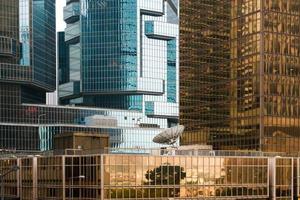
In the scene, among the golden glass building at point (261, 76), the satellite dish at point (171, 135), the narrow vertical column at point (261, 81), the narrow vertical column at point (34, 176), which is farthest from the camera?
the golden glass building at point (261, 76)

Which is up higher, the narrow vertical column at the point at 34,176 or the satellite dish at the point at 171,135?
the satellite dish at the point at 171,135

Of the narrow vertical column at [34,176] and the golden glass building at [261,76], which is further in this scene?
the golden glass building at [261,76]

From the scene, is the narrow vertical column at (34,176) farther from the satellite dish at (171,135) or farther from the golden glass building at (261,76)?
the golden glass building at (261,76)

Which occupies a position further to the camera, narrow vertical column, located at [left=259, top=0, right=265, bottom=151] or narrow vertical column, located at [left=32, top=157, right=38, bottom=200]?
narrow vertical column, located at [left=259, top=0, right=265, bottom=151]

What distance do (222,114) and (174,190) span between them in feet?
275

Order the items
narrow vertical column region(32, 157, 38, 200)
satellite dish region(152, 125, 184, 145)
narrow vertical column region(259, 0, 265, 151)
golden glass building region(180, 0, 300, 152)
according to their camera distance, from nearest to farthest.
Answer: narrow vertical column region(32, 157, 38, 200) < satellite dish region(152, 125, 184, 145) < narrow vertical column region(259, 0, 265, 151) < golden glass building region(180, 0, 300, 152)

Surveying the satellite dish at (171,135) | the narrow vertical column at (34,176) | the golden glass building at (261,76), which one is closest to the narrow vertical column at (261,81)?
the golden glass building at (261,76)

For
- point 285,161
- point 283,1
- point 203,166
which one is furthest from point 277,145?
point 203,166

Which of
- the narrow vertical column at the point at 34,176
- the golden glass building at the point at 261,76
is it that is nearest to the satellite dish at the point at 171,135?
the narrow vertical column at the point at 34,176

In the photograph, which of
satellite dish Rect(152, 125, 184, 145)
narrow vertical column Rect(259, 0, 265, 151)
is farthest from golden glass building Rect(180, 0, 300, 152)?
satellite dish Rect(152, 125, 184, 145)

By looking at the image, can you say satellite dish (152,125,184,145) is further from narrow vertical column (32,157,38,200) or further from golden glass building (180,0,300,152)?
golden glass building (180,0,300,152)

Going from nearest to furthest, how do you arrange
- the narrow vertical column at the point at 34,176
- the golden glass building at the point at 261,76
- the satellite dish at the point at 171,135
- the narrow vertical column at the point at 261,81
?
A: the narrow vertical column at the point at 34,176, the satellite dish at the point at 171,135, the narrow vertical column at the point at 261,81, the golden glass building at the point at 261,76

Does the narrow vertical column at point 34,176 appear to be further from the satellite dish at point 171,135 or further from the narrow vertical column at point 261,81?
the narrow vertical column at point 261,81

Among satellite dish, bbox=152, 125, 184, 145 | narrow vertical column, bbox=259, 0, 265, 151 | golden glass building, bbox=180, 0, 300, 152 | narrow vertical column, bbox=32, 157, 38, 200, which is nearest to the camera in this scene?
narrow vertical column, bbox=32, 157, 38, 200
